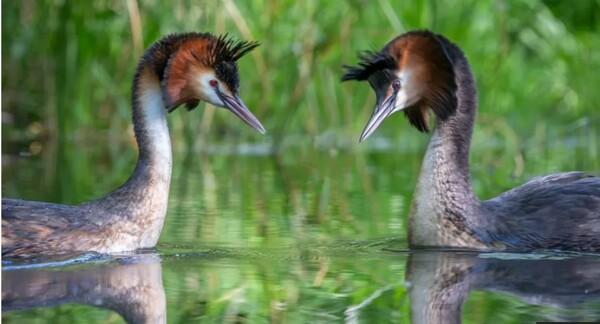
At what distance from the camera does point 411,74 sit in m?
8.43

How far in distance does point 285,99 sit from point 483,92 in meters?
2.19

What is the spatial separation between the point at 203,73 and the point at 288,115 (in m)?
6.87

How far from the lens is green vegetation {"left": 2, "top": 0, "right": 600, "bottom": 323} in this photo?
34.0 feet

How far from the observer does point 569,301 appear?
239 inches

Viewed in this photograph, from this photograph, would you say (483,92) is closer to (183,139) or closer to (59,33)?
(183,139)

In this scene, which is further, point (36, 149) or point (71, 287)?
point (36, 149)

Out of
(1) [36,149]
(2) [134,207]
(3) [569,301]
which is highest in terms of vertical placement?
(1) [36,149]

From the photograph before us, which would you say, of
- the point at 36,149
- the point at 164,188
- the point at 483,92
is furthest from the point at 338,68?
the point at 164,188

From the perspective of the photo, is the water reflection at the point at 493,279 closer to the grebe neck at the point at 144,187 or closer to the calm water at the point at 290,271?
the calm water at the point at 290,271

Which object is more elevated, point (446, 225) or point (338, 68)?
point (338, 68)

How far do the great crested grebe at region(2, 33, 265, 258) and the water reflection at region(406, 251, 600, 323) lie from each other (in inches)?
57.2

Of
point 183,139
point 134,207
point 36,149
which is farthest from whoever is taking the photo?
point 183,139

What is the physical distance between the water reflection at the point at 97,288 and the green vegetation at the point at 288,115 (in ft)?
3.47

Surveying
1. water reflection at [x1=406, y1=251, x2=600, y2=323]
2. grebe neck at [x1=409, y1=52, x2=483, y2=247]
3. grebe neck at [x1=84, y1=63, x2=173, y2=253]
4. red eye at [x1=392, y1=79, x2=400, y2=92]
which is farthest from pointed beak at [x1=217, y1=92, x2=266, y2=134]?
water reflection at [x1=406, y1=251, x2=600, y2=323]
